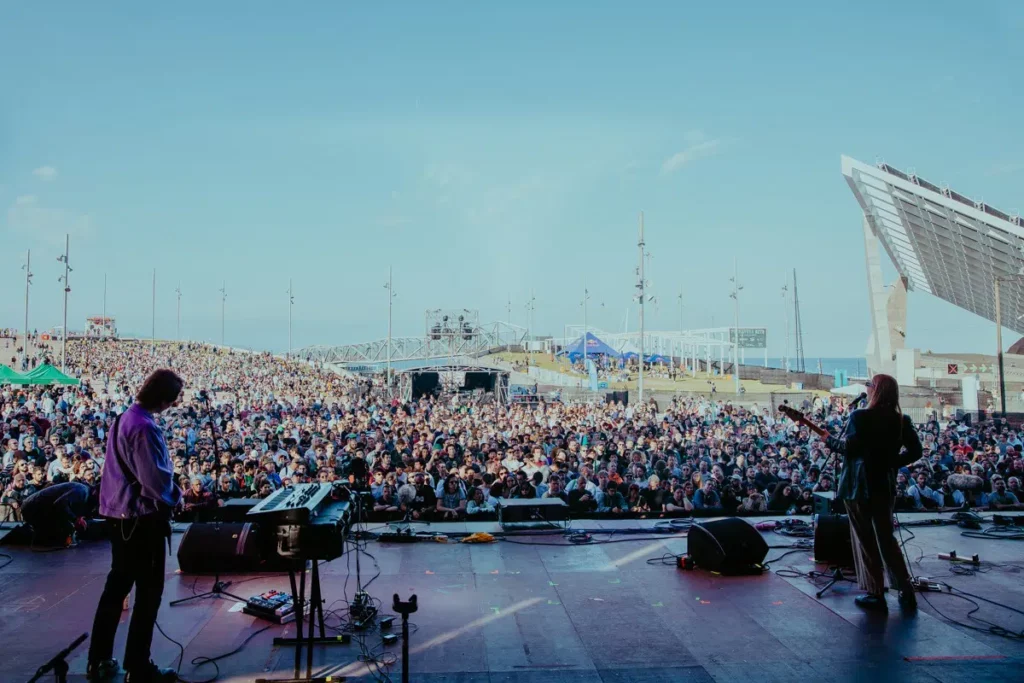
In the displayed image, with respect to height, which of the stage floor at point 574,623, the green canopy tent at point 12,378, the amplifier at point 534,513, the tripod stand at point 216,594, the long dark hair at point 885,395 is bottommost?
the stage floor at point 574,623

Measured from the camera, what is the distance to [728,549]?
5320 mm

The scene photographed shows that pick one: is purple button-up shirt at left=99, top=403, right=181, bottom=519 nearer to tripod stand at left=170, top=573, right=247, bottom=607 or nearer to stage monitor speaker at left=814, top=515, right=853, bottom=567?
tripod stand at left=170, top=573, right=247, bottom=607

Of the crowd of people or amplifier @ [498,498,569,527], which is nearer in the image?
amplifier @ [498,498,569,527]

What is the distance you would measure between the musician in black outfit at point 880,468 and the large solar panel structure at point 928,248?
76.9 feet

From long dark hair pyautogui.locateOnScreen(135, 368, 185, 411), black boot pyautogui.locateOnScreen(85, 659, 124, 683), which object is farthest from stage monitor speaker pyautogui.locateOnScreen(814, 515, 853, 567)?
black boot pyautogui.locateOnScreen(85, 659, 124, 683)

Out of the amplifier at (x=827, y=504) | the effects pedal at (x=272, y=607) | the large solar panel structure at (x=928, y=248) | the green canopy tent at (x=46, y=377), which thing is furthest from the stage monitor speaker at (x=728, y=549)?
the large solar panel structure at (x=928, y=248)

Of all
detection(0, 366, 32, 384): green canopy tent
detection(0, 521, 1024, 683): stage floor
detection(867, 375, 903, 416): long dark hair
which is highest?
detection(0, 366, 32, 384): green canopy tent

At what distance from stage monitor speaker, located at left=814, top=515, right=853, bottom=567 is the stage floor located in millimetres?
228

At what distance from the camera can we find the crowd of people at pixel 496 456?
905 cm

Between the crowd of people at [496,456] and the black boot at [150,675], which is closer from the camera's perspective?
the black boot at [150,675]

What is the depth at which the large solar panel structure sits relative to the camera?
25.2 metres

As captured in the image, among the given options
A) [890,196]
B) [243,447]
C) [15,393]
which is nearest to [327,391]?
[15,393]

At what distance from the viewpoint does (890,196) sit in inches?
1128

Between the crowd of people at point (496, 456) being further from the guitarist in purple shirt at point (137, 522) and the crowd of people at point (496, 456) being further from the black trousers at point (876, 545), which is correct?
the guitarist in purple shirt at point (137, 522)
